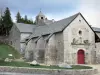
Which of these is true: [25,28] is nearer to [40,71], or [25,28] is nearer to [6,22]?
[6,22]

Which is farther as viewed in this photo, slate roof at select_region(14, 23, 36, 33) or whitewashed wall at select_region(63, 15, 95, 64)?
slate roof at select_region(14, 23, 36, 33)

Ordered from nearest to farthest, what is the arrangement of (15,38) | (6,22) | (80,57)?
(80,57)
(15,38)
(6,22)

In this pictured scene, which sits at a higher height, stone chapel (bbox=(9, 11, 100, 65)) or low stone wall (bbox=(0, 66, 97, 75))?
stone chapel (bbox=(9, 11, 100, 65))

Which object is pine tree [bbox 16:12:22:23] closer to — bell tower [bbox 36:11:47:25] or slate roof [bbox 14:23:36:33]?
bell tower [bbox 36:11:47:25]

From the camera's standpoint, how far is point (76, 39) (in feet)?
119

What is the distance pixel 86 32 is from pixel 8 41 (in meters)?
32.3

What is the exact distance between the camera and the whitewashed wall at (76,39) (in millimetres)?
35344

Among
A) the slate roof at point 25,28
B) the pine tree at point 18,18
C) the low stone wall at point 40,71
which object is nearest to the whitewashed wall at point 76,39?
the low stone wall at point 40,71

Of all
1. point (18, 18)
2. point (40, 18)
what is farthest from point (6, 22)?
point (18, 18)

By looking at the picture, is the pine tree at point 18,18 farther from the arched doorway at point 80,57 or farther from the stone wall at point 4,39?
the arched doorway at point 80,57

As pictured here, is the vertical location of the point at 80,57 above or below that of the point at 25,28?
below

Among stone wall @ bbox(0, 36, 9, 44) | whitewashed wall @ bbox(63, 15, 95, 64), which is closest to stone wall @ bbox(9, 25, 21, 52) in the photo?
stone wall @ bbox(0, 36, 9, 44)

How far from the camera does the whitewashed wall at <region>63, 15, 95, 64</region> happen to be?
1391 inches

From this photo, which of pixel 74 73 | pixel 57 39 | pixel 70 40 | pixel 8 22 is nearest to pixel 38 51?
pixel 57 39
